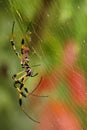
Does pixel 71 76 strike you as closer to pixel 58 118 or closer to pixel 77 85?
pixel 77 85

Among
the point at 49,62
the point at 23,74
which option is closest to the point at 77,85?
the point at 49,62

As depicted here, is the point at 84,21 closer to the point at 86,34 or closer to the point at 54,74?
the point at 86,34

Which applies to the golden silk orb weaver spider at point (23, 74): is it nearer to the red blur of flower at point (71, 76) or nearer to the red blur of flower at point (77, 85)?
the red blur of flower at point (71, 76)

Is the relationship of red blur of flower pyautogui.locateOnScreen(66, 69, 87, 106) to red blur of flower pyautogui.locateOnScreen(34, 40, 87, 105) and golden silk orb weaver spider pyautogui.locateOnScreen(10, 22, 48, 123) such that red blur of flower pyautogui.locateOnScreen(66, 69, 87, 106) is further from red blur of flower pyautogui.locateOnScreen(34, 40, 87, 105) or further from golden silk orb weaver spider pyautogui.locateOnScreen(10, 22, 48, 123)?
golden silk orb weaver spider pyautogui.locateOnScreen(10, 22, 48, 123)

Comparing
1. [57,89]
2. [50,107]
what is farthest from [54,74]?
[50,107]

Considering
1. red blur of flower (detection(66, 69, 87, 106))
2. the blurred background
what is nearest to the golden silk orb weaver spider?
the blurred background

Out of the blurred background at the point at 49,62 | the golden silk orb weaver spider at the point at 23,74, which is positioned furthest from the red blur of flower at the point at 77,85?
the golden silk orb weaver spider at the point at 23,74

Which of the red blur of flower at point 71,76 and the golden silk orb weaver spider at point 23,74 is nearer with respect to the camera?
the red blur of flower at point 71,76

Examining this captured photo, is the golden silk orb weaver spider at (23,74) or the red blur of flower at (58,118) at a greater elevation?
the golden silk orb weaver spider at (23,74)
